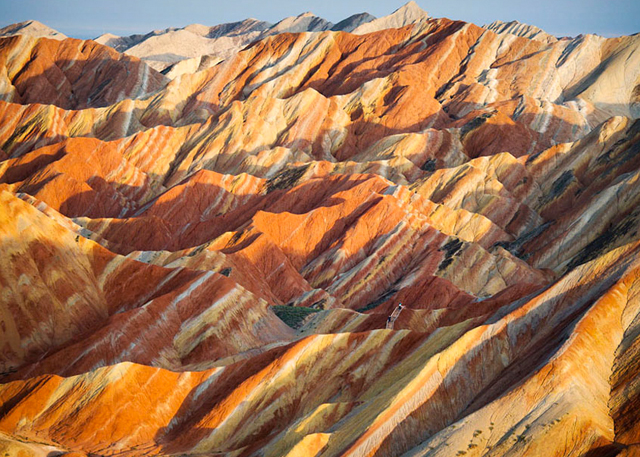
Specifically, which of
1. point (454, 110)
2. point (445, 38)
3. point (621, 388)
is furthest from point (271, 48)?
point (621, 388)

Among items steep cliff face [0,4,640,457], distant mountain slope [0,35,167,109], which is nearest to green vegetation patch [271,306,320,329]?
steep cliff face [0,4,640,457]

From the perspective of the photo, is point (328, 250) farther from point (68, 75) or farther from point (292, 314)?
point (68, 75)

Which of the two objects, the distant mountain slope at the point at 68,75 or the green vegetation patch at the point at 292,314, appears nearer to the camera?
the green vegetation patch at the point at 292,314

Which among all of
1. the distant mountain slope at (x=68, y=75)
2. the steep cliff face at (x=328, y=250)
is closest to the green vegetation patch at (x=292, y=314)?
the steep cliff face at (x=328, y=250)

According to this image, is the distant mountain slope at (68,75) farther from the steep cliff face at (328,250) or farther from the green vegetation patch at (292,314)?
the green vegetation patch at (292,314)

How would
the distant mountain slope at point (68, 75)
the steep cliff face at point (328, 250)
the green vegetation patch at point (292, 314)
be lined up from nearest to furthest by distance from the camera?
the steep cliff face at point (328, 250), the green vegetation patch at point (292, 314), the distant mountain slope at point (68, 75)

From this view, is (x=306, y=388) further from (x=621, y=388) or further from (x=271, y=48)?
(x=271, y=48)

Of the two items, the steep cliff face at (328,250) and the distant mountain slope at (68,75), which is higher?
the distant mountain slope at (68,75)
